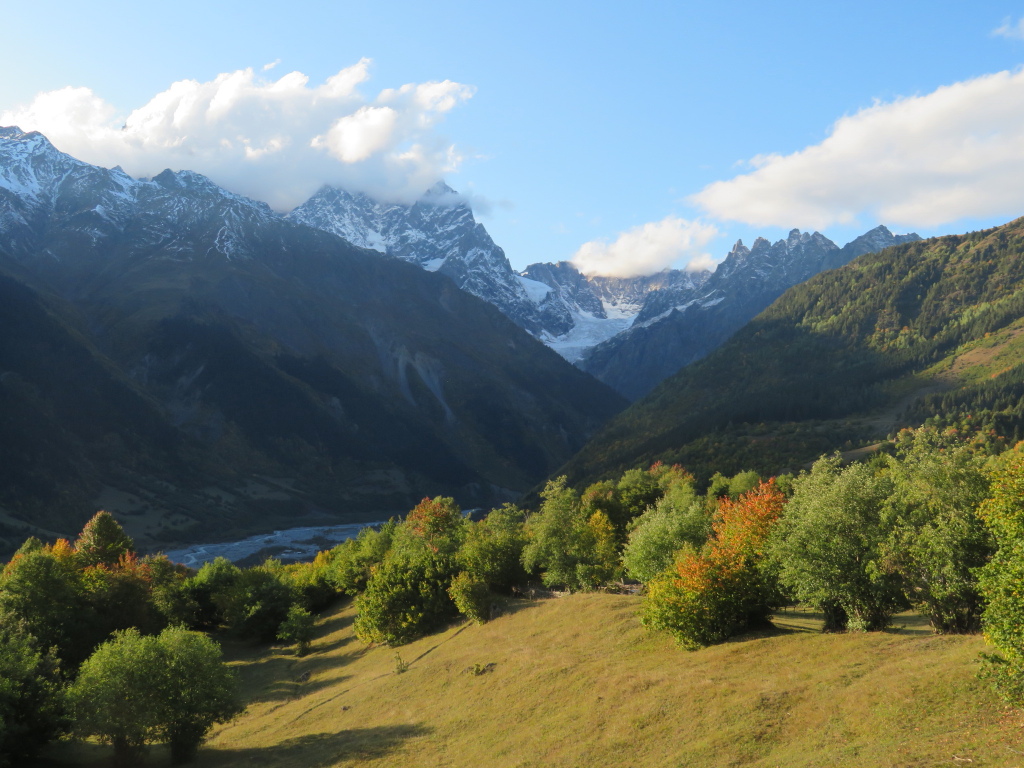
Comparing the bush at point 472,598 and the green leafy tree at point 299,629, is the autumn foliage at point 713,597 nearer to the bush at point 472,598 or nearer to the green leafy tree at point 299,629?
the bush at point 472,598

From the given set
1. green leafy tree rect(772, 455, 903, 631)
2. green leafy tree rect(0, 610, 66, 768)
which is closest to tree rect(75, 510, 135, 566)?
green leafy tree rect(0, 610, 66, 768)

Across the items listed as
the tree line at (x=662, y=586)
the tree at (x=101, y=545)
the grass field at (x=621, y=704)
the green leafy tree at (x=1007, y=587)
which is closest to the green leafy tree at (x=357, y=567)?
the tree line at (x=662, y=586)

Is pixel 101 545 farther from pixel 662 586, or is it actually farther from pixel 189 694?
pixel 662 586

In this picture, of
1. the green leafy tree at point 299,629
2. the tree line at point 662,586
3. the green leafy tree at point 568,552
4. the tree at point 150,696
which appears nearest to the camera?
the tree line at point 662,586

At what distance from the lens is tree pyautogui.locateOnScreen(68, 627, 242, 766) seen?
4366 centimetres

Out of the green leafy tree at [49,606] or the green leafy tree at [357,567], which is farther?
the green leafy tree at [357,567]

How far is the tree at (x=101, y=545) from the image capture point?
96.4m

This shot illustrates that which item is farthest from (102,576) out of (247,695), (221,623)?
(247,695)

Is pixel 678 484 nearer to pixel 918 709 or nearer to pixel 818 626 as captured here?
pixel 818 626

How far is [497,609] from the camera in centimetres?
6725

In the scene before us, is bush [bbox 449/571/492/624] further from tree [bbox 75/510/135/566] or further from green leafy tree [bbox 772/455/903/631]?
tree [bbox 75/510/135/566]

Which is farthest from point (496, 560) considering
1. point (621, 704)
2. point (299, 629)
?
point (621, 704)

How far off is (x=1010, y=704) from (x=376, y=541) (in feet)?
282

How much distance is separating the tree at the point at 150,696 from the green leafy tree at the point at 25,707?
72.1 inches
